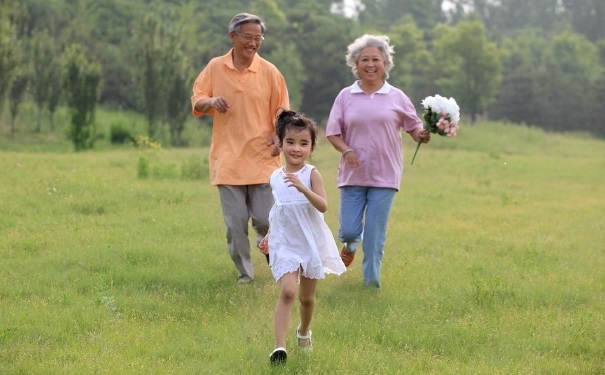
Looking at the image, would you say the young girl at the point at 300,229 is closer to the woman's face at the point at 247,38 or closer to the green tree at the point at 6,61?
the woman's face at the point at 247,38

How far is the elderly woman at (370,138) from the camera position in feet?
26.1

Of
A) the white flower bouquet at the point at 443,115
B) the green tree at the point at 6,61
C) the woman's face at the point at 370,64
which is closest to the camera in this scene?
the white flower bouquet at the point at 443,115

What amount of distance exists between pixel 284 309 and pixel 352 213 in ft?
8.63

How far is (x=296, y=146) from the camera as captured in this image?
5.73m

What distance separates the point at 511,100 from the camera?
66.7 meters

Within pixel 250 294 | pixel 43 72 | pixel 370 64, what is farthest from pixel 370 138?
pixel 43 72

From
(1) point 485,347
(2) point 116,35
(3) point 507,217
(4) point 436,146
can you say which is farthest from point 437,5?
(1) point 485,347

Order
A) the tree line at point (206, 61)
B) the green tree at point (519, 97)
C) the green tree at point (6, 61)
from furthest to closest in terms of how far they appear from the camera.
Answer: the green tree at point (519, 97), the tree line at point (206, 61), the green tree at point (6, 61)

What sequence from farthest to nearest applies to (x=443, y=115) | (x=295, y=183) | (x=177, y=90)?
(x=177, y=90) → (x=443, y=115) → (x=295, y=183)

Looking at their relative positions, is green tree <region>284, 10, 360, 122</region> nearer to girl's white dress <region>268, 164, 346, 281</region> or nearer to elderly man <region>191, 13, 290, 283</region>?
elderly man <region>191, 13, 290, 283</region>

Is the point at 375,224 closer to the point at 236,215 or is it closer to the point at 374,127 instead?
the point at 374,127

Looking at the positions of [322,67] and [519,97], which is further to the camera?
[519,97]

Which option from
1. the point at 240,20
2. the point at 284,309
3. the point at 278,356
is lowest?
the point at 278,356

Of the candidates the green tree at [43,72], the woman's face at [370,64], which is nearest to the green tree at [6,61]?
the green tree at [43,72]
